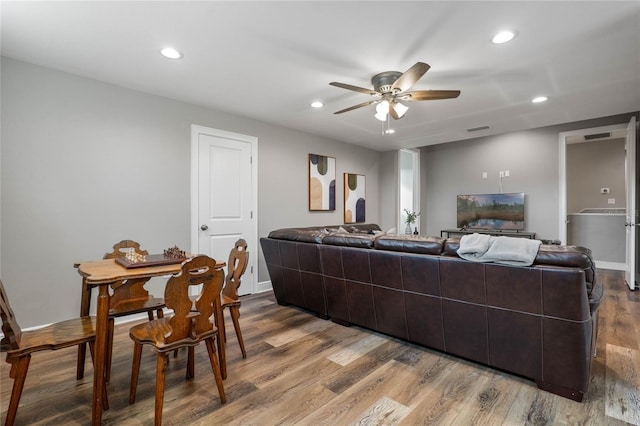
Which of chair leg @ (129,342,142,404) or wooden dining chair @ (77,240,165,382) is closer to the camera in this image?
chair leg @ (129,342,142,404)

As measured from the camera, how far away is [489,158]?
6488mm

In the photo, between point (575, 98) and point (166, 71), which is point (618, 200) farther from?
point (166, 71)

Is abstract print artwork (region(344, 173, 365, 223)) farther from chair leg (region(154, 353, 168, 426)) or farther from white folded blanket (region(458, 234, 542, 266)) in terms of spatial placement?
chair leg (region(154, 353, 168, 426))

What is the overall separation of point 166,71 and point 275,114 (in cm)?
154

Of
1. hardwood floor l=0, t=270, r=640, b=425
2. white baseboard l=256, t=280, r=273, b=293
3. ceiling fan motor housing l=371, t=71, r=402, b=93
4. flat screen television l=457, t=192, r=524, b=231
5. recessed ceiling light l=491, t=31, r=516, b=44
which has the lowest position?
hardwood floor l=0, t=270, r=640, b=425

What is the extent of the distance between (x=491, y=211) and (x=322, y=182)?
3585 mm

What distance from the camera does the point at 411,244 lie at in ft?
7.95

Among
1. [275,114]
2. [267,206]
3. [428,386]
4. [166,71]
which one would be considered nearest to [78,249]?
[166,71]

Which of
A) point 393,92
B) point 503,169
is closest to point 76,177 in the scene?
point 393,92

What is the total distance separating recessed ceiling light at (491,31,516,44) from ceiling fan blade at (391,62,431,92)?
Result: 0.59 meters

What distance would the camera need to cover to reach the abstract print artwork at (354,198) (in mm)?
5938

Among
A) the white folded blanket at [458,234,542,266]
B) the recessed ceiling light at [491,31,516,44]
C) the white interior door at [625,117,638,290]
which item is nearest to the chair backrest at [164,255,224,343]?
the white folded blanket at [458,234,542,266]

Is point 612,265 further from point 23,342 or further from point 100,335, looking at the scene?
point 23,342

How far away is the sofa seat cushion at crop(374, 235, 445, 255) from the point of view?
232 cm
